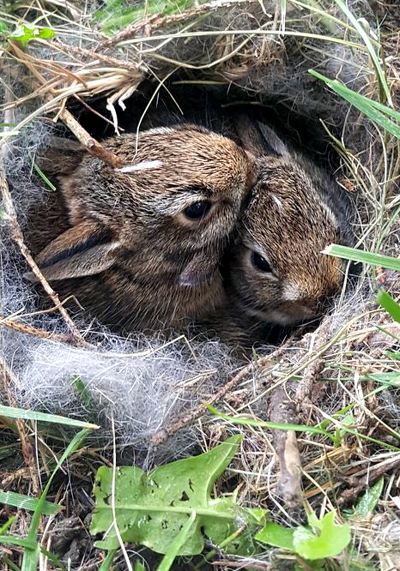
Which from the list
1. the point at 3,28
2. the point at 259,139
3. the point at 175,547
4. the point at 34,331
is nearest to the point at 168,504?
the point at 175,547

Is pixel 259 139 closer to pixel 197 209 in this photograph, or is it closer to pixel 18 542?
pixel 197 209

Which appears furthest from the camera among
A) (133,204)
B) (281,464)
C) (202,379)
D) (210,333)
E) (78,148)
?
(210,333)

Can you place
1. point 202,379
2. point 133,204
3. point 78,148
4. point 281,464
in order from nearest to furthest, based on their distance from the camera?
point 281,464, point 202,379, point 133,204, point 78,148

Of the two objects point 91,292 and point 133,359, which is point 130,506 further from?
point 91,292

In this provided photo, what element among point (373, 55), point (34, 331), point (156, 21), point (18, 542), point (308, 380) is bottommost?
point (18, 542)

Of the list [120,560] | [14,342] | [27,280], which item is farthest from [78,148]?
[120,560]

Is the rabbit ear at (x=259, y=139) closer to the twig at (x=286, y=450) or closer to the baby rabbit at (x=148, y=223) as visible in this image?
the baby rabbit at (x=148, y=223)

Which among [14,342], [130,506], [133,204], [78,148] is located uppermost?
[78,148]

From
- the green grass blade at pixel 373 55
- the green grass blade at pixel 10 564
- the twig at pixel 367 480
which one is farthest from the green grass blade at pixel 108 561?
the green grass blade at pixel 373 55
